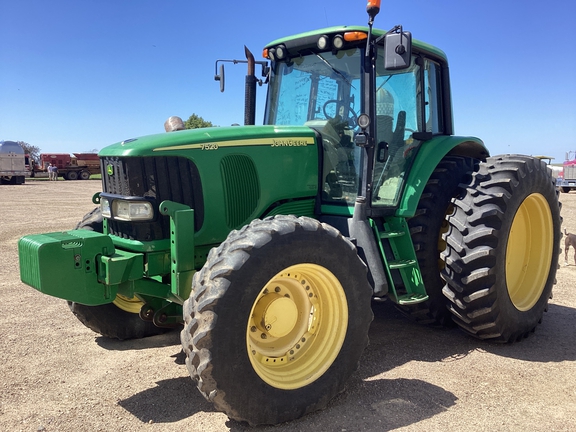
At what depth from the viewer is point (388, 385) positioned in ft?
12.2

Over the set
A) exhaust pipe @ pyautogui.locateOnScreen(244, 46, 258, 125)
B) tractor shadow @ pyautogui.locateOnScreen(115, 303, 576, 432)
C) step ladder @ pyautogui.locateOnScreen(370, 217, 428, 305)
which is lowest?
tractor shadow @ pyautogui.locateOnScreen(115, 303, 576, 432)

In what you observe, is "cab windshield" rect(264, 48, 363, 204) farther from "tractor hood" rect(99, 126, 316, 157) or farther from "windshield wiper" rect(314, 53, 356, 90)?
"tractor hood" rect(99, 126, 316, 157)

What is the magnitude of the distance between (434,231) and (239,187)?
1.85m

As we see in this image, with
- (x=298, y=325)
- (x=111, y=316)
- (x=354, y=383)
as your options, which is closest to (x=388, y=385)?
(x=354, y=383)

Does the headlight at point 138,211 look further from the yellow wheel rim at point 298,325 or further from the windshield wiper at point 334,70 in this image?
the windshield wiper at point 334,70

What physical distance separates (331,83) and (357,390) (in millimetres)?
2574

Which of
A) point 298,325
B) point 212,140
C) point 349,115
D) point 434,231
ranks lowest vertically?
point 298,325

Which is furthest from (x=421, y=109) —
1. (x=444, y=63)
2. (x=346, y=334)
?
(x=346, y=334)

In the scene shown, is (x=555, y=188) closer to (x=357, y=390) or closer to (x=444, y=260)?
(x=444, y=260)

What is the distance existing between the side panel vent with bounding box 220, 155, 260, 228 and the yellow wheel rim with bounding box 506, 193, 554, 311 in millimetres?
2658

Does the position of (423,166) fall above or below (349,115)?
Answer: below

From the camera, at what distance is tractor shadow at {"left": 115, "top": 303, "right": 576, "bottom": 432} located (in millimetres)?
3256

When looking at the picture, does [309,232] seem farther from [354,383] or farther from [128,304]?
[128,304]

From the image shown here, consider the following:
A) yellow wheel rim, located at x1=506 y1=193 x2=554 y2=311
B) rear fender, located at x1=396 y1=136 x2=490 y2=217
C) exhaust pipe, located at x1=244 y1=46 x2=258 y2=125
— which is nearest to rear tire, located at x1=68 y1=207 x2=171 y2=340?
exhaust pipe, located at x1=244 y1=46 x2=258 y2=125
